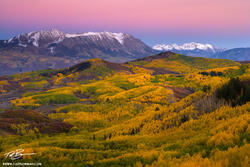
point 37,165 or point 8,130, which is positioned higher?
point 37,165

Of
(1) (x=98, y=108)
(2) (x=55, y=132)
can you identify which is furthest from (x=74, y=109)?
(2) (x=55, y=132)

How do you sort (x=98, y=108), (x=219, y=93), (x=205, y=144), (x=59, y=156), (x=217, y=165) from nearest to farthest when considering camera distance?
(x=217, y=165) < (x=205, y=144) < (x=59, y=156) < (x=219, y=93) < (x=98, y=108)

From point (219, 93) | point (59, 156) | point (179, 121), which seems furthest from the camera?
point (219, 93)

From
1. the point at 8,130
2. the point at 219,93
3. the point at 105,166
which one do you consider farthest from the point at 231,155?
the point at 8,130

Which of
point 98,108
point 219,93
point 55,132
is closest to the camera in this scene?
point 219,93

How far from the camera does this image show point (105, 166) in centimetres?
2009

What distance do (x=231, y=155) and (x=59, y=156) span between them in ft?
72.8

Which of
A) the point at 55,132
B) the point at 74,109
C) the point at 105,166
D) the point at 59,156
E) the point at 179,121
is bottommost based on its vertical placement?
the point at 74,109

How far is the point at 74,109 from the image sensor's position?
191m

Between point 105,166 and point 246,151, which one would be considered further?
point 105,166

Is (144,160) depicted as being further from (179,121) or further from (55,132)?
(55,132)

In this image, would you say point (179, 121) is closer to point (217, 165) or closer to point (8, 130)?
point (217, 165)

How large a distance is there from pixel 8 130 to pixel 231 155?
107 meters

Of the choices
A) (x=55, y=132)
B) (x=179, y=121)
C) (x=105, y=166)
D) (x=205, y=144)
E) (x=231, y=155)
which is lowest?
(x=55, y=132)
